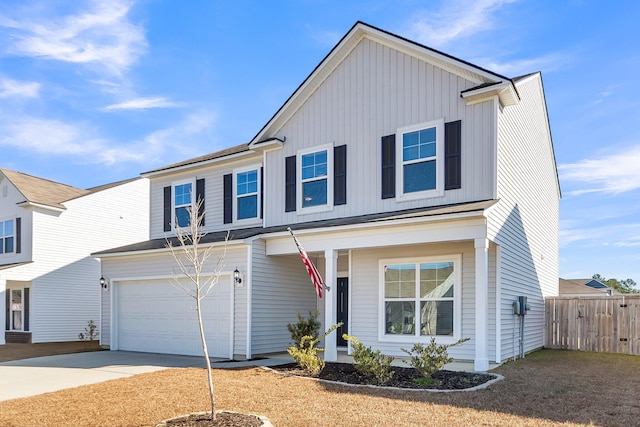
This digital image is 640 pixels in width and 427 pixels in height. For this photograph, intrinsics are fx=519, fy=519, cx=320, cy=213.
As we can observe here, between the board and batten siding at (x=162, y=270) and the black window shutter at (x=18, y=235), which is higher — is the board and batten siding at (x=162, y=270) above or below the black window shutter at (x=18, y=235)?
below

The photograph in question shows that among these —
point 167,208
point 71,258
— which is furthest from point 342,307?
point 71,258

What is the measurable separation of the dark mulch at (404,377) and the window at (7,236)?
1610 centimetres

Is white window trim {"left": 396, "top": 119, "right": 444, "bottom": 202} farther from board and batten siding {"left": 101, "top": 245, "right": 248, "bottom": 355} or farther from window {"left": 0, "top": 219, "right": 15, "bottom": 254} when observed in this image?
window {"left": 0, "top": 219, "right": 15, "bottom": 254}

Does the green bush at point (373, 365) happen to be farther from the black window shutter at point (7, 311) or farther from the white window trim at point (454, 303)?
the black window shutter at point (7, 311)

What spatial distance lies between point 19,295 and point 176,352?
37.0 ft

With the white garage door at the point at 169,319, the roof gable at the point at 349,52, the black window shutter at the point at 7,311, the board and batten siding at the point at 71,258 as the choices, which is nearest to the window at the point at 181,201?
the white garage door at the point at 169,319

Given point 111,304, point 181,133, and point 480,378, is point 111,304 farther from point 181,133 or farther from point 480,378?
point 480,378

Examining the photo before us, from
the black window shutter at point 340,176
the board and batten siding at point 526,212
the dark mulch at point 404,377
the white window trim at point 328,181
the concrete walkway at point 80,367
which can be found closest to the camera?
the dark mulch at point 404,377

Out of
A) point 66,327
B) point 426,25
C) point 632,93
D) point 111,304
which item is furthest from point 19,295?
point 632,93

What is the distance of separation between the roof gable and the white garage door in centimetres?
470

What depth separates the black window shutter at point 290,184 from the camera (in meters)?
14.4

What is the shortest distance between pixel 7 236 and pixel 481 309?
67.1 feet

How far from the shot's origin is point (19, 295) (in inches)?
869

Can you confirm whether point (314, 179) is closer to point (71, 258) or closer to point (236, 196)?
point (236, 196)
